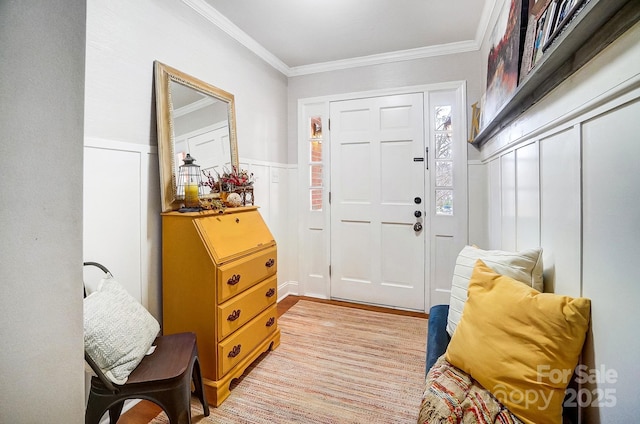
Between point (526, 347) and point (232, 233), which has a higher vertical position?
point (232, 233)

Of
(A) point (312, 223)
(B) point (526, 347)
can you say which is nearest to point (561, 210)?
(B) point (526, 347)

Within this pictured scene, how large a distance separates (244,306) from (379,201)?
1808 mm

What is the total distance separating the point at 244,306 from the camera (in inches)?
78.0

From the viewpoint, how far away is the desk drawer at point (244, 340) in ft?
5.88

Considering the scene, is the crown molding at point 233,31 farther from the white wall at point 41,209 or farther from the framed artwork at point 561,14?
the framed artwork at point 561,14

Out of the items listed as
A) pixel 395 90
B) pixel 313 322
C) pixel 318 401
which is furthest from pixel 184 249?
pixel 395 90

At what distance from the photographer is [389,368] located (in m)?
2.11

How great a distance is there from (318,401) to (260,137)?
229 centimetres

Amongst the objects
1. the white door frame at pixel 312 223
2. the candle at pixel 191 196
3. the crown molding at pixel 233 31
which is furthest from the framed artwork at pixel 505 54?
the crown molding at pixel 233 31

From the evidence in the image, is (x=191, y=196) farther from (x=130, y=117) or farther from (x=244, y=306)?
(x=244, y=306)

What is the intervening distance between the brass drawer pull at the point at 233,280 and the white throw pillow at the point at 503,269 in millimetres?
1218

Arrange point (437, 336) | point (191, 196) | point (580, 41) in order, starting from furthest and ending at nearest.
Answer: point (191, 196) → point (437, 336) → point (580, 41)

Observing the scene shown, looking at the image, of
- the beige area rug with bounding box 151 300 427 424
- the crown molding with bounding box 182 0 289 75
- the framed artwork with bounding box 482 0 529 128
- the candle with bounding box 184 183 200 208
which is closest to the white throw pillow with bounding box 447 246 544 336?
the beige area rug with bounding box 151 300 427 424

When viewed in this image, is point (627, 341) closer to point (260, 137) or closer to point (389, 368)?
point (389, 368)
